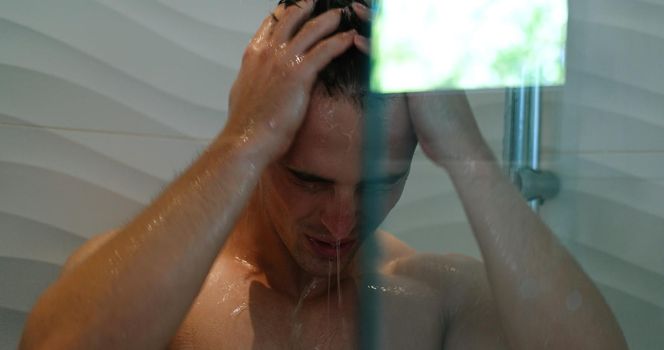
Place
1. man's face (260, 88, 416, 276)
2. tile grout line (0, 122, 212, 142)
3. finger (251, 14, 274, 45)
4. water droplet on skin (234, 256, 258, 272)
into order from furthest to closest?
tile grout line (0, 122, 212, 142), water droplet on skin (234, 256, 258, 272), finger (251, 14, 274, 45), man's face (260, 88, 416, 276)

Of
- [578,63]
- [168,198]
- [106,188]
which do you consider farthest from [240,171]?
[106,188]

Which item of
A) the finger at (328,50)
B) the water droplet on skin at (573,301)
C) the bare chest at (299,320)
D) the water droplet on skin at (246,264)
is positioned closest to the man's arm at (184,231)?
the finger at (328,50)

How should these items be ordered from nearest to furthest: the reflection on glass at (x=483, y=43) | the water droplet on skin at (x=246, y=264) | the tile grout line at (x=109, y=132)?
the reflection on glass at (x=483, y=43) → the water droplet on skin at (x=246, y=264) → the tile grout line at (x=109, y=132)

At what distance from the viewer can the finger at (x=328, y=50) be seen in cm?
75

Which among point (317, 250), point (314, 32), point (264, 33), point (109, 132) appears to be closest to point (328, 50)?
point (314, 32)

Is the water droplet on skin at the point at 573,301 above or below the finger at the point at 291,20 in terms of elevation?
below

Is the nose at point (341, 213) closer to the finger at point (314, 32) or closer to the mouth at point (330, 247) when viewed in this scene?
the mouth at point (330, 247)

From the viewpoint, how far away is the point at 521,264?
65 cm

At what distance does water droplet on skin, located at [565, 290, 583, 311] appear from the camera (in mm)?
651

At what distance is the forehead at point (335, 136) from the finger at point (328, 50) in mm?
32

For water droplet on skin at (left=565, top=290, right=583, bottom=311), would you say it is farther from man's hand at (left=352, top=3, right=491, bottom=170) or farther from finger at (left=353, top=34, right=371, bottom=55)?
finger at (left=353, top=34, right=371, bottom=55)

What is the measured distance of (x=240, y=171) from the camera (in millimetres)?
743

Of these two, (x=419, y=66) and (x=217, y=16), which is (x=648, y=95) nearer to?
(x=419, y=66)

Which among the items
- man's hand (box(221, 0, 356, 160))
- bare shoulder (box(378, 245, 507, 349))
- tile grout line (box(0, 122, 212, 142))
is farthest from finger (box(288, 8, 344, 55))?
tile grout line (box(0, 122, 212, 142))
